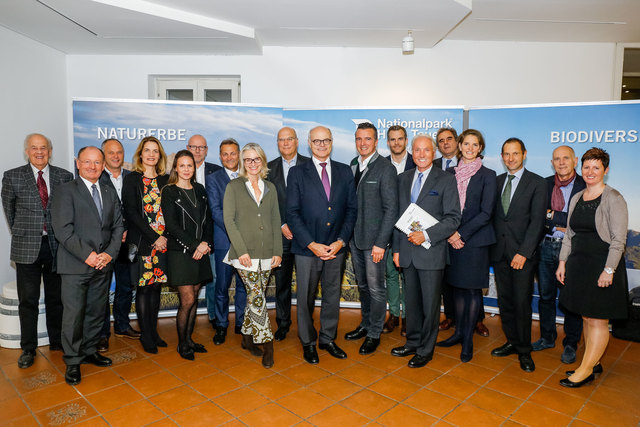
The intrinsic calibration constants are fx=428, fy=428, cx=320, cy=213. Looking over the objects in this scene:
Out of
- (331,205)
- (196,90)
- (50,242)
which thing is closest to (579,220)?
(331,205)

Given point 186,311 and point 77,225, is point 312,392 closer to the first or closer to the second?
point 186,311

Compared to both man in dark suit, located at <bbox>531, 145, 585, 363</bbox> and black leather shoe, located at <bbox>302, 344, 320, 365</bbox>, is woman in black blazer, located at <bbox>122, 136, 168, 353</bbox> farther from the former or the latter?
man in dark suit, located at <bbox>531, 145, 585, 363</bbox>

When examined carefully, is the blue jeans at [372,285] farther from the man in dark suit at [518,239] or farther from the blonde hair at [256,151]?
the blonde hair at [256,151]

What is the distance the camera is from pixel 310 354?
3.56 m

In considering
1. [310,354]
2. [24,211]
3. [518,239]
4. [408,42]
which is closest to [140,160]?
[24,211]

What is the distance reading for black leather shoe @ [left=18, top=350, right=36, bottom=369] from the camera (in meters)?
3.43

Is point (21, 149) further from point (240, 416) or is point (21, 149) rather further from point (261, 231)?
point (240, 416)

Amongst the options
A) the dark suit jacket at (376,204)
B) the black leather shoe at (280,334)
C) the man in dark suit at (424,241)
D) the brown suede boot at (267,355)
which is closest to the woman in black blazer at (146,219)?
the brown suede boot at (267,355)

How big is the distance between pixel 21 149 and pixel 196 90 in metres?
2.28

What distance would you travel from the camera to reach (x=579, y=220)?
306 centimetres

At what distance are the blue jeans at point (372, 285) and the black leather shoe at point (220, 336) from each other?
4.45ft

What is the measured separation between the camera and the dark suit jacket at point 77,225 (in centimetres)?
309

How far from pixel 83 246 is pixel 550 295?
3.86 meters

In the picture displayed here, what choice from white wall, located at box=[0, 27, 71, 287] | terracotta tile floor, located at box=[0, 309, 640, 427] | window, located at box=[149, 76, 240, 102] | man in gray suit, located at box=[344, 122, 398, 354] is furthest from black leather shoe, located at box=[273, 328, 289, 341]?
window, located at box=[149, 76, 240, 102]
